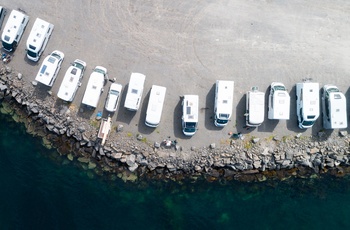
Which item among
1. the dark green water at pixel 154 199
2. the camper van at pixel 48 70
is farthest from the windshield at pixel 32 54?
the dark green water at pixel 154 199

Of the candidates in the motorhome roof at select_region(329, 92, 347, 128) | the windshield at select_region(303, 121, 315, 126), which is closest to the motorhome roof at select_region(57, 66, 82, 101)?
the windshield at select_region(303, 121, 315, 126)

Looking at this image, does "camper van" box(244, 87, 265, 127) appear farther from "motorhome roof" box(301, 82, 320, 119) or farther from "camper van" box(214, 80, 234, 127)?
"motorhome roof" box(301, 82, 320, 119)

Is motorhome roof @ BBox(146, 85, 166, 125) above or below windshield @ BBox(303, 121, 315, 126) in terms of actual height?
below

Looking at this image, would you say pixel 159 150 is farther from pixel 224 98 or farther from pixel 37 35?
pixel 37 35

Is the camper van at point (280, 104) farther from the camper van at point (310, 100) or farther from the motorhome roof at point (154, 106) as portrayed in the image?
the motorhome roof at point (154, 106)

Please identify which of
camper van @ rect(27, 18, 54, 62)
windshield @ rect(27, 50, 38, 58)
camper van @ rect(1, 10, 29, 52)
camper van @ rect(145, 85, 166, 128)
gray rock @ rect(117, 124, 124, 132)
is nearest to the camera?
camper van @ rect(145, 85, 166, 128)
